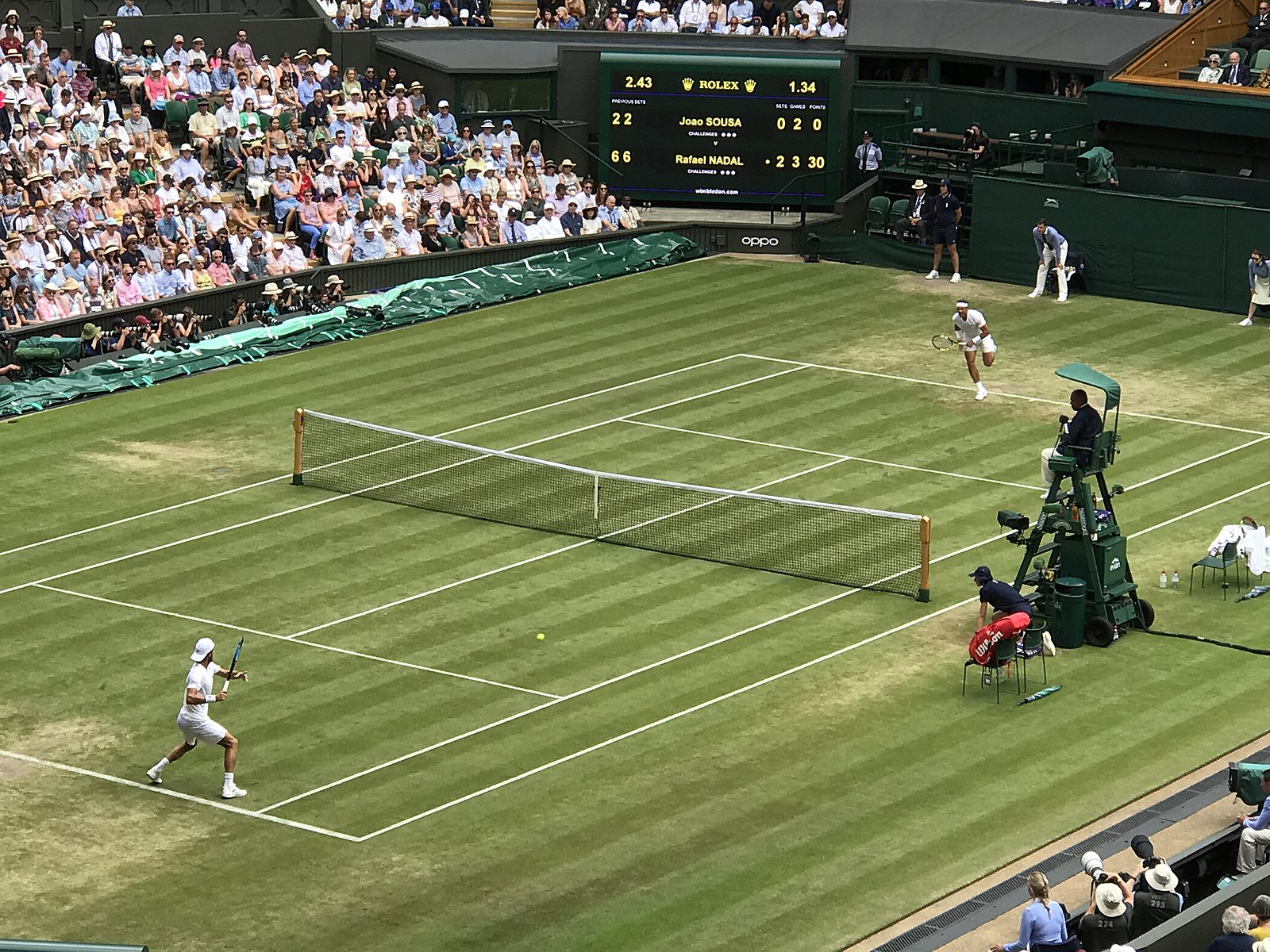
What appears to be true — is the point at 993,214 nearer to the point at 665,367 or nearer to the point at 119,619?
the point at 665,367

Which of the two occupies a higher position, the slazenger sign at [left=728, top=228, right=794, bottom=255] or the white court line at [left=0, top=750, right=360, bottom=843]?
the slazenger sign at [left=728, top=228, right=794, bottom=255]

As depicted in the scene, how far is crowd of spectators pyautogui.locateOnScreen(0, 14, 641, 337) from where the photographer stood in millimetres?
43000

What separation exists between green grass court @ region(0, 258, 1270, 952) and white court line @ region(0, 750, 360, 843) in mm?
39

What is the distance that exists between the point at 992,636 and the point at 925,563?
3.45 metres

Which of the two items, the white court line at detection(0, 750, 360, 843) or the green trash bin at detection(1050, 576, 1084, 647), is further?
the green trash bin at detection(1050, 576, 1084, 647)

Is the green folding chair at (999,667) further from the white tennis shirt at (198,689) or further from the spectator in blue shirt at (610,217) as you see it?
the spectator in blue shirt at (610,217)

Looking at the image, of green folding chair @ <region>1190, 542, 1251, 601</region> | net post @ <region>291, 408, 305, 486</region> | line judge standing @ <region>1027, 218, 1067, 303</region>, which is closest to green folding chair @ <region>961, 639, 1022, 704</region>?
green folding chair @ <region>1190, 542, 1251, 601</region>

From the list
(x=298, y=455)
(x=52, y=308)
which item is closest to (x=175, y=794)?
(x=298, y=455)

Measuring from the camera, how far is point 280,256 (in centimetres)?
4584

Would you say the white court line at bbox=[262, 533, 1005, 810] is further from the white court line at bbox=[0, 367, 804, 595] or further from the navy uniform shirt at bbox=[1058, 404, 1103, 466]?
the white court line at bbox=[0, 367, 804, 595]

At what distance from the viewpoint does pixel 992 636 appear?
2766 centimetres

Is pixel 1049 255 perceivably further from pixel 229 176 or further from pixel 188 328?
pixel 188 328

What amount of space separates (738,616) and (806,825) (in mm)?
6353

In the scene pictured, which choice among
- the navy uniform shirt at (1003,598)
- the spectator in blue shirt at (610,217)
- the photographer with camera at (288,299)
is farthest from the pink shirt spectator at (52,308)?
the navy uniform shirt at (1003,598)
